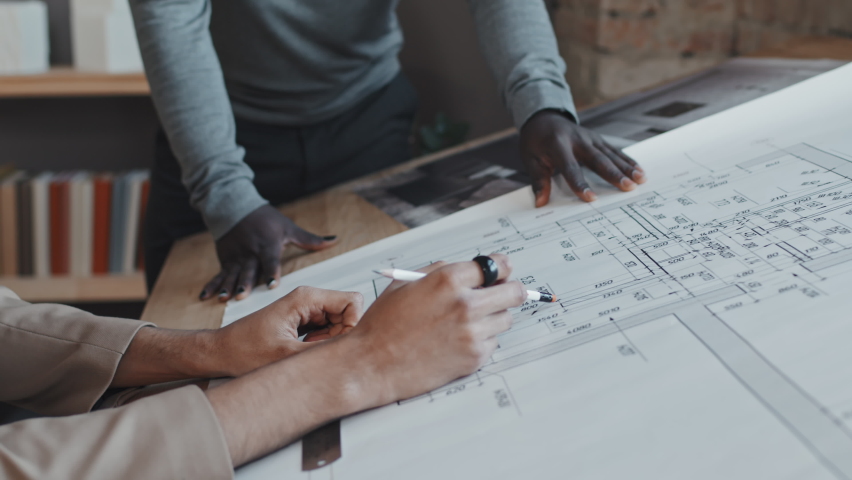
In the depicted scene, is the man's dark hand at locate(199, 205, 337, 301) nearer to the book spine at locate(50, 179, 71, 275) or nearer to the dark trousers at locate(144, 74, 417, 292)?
the dark trousers at locate(144, 74, 417, 292)

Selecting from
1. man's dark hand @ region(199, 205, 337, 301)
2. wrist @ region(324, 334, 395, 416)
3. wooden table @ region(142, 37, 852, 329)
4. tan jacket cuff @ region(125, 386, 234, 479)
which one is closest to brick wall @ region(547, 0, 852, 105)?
wooden table @ region(142, 37, 852, 329)

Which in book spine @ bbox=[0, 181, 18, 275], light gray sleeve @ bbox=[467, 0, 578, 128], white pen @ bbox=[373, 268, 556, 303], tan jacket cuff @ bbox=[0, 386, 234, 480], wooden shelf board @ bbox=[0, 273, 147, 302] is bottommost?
wooden shelf board @ bbox=[0, 273, 147, 302]

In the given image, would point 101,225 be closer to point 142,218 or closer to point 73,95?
point 142,218

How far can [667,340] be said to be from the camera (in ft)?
1.87

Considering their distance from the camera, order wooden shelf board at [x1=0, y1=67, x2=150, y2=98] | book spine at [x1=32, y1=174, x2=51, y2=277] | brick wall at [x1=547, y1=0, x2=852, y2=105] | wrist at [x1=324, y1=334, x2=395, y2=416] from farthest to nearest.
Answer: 1. book spine at [x1=32, y1=174, x2=51, y2=277]
2. wooden shelf board at [x1=0, y1=67, x2=150, y2=98]
3. brick wall at [x1=547, y1=0, x2=852, y2=105]
4. wrist at [x1=324, y1=334, x2=395, y2=416]

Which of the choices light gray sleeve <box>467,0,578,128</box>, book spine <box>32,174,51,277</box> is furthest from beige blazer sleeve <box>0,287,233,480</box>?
book spine <box>32,174,51,277</box>

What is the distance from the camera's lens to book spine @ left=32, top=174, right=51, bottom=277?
195 cm

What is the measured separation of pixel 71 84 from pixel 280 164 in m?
0.88

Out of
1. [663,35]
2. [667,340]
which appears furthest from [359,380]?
[663,35]

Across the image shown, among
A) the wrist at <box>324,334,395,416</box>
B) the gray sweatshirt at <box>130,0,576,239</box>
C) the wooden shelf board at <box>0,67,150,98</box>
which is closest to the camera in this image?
the wrist at <box>324,334,395,416</box>

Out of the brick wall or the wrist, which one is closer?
the wrist

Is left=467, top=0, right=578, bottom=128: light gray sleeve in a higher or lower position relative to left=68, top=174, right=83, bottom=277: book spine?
higher

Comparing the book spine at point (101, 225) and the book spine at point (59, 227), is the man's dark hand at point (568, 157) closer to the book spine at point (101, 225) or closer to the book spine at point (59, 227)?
the book spine at point (101, 225)

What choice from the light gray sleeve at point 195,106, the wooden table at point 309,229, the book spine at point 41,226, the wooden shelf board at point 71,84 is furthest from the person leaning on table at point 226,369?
the book spine at point 41,226
